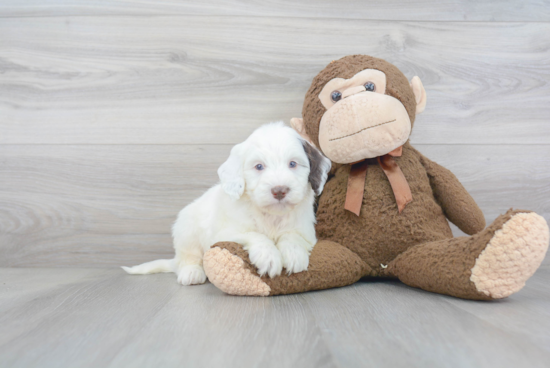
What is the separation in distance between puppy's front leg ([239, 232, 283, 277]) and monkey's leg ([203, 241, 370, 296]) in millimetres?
19

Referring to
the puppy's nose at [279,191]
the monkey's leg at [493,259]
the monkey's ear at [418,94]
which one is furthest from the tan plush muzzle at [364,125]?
the monkey's leg at [493,259]

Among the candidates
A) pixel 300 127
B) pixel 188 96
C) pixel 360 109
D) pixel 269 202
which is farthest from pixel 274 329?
pixel 188 96

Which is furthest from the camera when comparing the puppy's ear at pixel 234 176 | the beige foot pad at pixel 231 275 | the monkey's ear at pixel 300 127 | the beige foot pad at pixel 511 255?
the monkey's ear at pixel 300 127

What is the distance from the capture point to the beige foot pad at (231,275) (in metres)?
1.13

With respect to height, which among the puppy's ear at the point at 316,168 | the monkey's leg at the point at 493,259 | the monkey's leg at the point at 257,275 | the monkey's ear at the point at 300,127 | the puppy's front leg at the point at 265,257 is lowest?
the monkey's leg at the point at 257,275

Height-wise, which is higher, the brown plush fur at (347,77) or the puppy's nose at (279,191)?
the brown plush fur at (347,77)

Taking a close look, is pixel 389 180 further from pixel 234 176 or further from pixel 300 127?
pixel 234 176

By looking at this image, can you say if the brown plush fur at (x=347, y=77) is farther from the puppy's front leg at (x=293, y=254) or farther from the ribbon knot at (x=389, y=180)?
the puppy's front leg at (x=293, y=254)

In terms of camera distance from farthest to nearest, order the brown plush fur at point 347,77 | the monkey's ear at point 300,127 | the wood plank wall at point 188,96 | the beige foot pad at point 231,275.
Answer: the wood plank wall at point 188,96 → the monkey's ear at point 300,127 → the brown plush fur at point 347,77 → the beige foot pad at point 231,275

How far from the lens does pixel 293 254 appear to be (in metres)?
1.18

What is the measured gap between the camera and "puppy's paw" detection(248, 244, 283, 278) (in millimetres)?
1135

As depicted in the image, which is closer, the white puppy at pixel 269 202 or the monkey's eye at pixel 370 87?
the white puppy at pixel 269 202

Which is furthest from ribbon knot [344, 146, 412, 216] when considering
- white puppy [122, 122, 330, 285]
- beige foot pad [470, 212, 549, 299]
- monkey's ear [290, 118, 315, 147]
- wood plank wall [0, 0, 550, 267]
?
wood plank wall [0, 0, 550, 267]

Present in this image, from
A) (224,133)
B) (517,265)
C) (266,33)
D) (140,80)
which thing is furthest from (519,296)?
(140,80)
